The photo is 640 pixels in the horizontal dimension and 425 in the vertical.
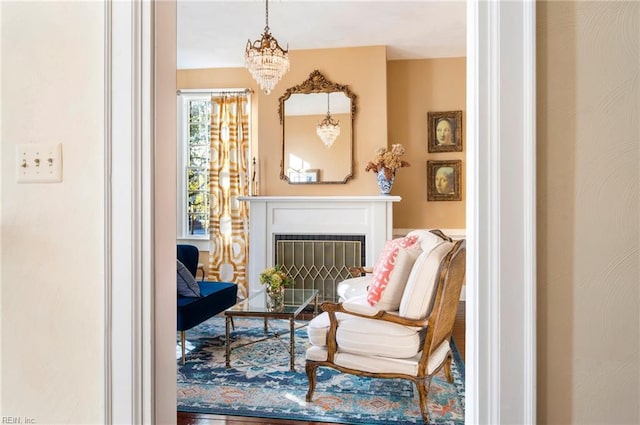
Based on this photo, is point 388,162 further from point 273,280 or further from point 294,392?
point 294,392

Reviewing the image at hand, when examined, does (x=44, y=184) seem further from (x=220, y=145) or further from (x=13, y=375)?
(x=220, y=145)

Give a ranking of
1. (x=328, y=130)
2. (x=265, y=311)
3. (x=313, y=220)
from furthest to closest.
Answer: (x=328, y=130) < (x=313, y=220) < (x=265, y=311)

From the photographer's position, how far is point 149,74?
4.05ft

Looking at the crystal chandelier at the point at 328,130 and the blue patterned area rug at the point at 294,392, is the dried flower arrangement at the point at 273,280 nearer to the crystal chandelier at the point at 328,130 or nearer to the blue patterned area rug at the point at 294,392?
the blue patterned area rug at the point at 294,392

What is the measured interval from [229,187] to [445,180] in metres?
2.63

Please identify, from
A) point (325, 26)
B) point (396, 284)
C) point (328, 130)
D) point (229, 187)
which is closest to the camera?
point (396, 284)

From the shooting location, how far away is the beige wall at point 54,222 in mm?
1255

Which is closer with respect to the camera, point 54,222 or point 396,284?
point 54,222

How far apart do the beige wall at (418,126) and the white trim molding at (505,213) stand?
14.9 feet

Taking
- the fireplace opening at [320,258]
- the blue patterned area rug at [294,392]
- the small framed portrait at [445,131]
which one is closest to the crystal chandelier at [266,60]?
the blue patterned area rug at [294,392]

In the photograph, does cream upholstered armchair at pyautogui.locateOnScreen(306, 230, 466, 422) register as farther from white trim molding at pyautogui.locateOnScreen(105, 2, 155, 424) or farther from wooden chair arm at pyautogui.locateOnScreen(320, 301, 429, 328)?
white trim molding at pyautogui.locateOnScreen(105, 2, 155, 424)

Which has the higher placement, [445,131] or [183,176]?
[445,131]

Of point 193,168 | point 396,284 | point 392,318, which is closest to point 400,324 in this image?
point 392,318

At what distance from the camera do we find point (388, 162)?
4.98 meters
